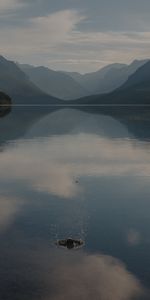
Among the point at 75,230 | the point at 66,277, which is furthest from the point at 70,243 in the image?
the point at 66,277

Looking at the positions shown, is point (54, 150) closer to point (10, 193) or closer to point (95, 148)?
point (95, 148)

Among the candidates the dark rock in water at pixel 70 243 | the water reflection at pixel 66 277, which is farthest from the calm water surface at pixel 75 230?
the dark rock in water at pixel 70 243

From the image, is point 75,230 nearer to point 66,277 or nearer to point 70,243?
point 70,243

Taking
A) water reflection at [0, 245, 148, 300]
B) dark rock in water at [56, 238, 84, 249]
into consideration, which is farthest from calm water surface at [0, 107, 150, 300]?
dark rock in water at [56, 238, 84, 249]

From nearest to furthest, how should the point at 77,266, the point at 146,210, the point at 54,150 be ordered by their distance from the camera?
the point at 77,266, the point at 146,210, the point at 54,150

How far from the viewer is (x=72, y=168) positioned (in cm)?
6150

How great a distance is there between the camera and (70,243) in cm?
2955

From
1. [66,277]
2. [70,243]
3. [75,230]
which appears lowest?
[66,277]

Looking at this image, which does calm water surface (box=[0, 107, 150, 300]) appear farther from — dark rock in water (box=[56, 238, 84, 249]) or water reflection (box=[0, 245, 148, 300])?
dark rock in water (box=[56, 238, 84, 249])

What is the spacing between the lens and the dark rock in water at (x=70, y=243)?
96.0 feet

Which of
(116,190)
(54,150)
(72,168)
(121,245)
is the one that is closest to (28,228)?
(121,245)

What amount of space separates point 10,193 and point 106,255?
1933cm

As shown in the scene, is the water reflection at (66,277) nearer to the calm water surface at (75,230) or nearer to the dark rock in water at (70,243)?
the calm water surface at (75,230)

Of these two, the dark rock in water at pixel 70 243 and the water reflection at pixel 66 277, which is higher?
the dark rock in water at pixel 70 243
